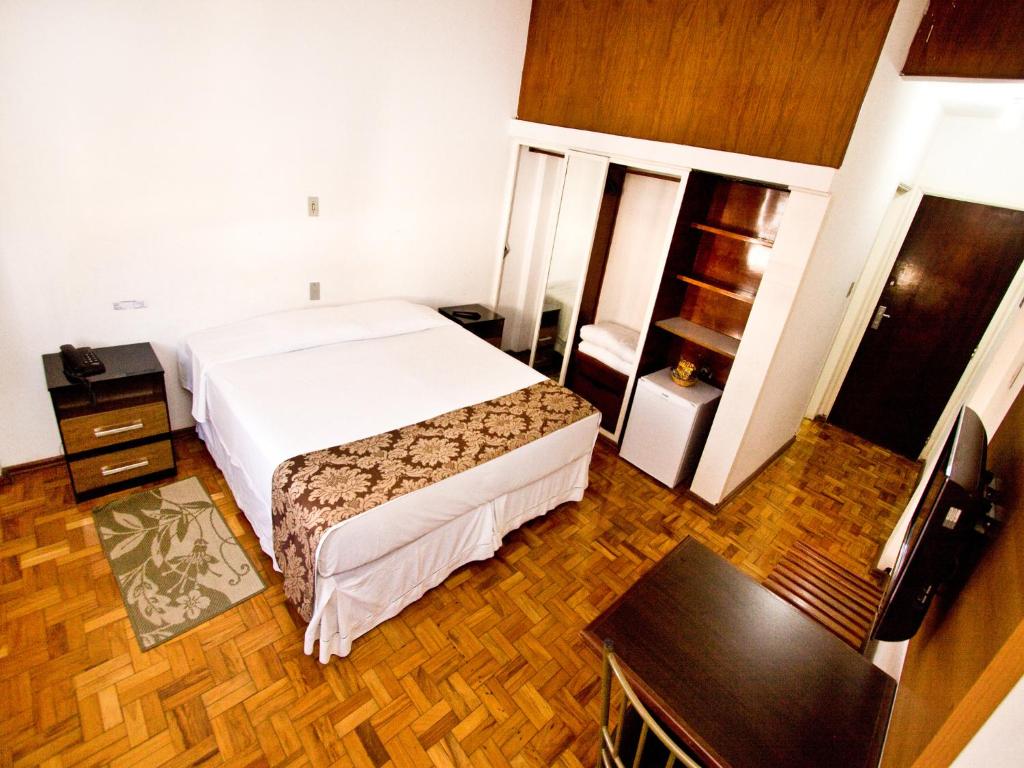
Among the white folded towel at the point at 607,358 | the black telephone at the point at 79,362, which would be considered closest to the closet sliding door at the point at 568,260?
the white folded towel at the point at 607,358

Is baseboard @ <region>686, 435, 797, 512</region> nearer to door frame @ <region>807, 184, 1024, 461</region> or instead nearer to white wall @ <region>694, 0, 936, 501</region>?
white wall @ <region>694, 0, 936, 501</region>

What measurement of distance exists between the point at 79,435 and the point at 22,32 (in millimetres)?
1656

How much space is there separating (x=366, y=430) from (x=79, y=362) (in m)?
1.34

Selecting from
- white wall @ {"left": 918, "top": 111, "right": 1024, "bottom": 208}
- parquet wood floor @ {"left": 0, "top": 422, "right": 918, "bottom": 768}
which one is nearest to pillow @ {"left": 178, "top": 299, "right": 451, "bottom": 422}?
parquet wood floor @ {"left": 0, "top": 422, "right": 918, "bottom": 768}

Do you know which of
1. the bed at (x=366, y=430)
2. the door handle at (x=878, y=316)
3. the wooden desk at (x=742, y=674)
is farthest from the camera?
the door handle at (x=878, y=316)

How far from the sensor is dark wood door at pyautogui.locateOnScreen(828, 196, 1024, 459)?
350cm

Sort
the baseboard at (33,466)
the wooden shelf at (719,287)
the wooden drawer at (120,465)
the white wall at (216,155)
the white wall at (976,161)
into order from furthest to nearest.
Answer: the white wall at (976,161) → the wooden shelf at (719,287) → the baseboard at (33,466) → the wooden drawer at (120,465) → the white wall at (216,155)

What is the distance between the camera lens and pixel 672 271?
3145 mm

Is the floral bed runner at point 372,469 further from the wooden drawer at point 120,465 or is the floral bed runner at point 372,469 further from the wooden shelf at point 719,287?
the wooden shelf at point 719,287

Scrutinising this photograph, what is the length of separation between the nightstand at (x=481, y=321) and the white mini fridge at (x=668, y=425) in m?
1.21

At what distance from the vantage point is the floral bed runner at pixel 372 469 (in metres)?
1.84

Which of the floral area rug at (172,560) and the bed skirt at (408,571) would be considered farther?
the floral area rug at (172,560)

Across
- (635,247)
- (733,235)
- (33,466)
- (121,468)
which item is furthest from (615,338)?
(33,466)

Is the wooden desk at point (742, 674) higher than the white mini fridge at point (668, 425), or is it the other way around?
the wooden desk at point (742, 674)
